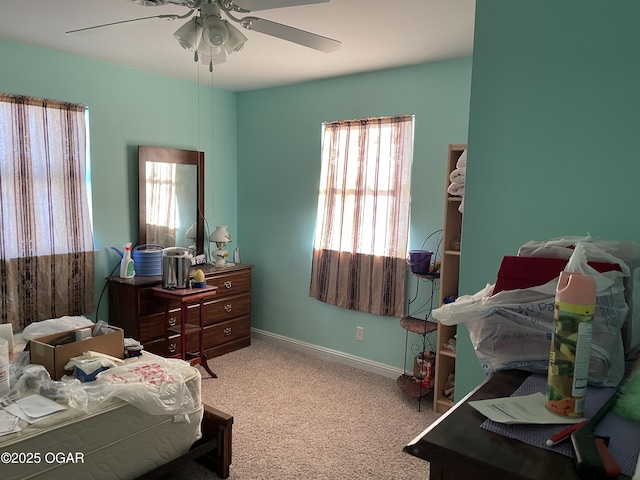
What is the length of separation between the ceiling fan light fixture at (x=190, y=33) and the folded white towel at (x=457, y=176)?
1746mm

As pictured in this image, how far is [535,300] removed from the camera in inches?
39.5

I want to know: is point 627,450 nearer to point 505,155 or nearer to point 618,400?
point 618,400

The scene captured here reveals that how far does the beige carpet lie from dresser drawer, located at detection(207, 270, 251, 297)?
1.91 ft

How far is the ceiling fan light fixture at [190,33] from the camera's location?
76.7 inches

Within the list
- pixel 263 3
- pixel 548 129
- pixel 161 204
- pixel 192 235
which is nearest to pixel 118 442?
pixel 263 3

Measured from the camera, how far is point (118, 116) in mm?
3779

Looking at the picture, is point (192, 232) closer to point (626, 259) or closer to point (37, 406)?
point (37, 406)

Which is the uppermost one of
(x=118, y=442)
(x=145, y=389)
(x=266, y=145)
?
(x=266, y=145)

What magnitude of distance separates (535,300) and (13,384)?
2146 millimetres

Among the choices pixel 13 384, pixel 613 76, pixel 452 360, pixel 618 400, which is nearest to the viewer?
pixel 618 400

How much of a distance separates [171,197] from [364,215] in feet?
5.71

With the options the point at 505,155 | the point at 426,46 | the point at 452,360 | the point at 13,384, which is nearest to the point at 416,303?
the point at 452,360

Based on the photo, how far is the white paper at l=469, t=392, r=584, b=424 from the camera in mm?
763

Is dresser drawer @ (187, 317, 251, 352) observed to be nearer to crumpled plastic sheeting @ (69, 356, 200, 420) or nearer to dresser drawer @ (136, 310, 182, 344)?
dresser drawer @ (136, 310, 182, 344)
